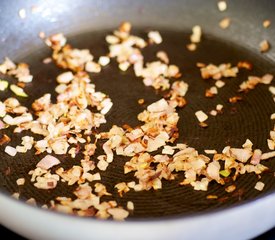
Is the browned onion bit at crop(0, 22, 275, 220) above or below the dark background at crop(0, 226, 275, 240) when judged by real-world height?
above

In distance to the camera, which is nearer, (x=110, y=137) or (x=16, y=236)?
(x=16, y=236)

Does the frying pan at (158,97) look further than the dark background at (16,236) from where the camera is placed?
No

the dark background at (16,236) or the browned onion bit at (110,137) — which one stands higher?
the browned onion bit at (110,137)

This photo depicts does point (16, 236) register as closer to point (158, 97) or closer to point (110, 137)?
point (110, 137)

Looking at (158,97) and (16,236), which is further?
(158,97)

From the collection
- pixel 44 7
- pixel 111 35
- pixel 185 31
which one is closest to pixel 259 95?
pixel 185 31

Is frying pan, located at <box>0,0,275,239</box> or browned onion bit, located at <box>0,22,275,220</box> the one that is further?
browned onion bit, located at <box>0,22,275,220</box>

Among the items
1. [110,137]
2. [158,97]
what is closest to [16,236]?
[110,137]

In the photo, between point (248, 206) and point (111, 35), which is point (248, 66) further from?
point (248, 206)
